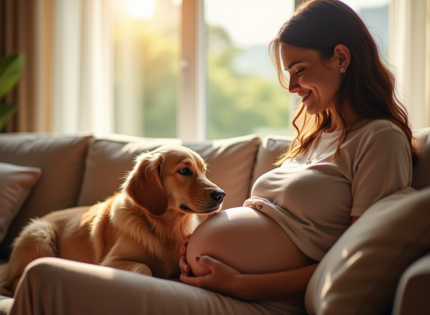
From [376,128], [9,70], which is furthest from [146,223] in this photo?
[9,70]

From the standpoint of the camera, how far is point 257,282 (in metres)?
1.26

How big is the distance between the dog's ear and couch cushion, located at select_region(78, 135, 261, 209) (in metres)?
0.50

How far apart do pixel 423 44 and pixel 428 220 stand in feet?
6.30

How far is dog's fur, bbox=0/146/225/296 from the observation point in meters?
1.64

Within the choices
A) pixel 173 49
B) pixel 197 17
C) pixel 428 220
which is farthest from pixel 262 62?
pixel 428 220

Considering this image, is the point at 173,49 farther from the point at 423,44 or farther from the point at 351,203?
the point at 351,203

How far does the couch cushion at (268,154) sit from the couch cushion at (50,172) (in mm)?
1091

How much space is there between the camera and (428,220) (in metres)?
0.98

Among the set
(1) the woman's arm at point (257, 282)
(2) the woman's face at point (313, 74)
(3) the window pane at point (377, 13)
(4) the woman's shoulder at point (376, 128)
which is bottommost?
(1) the woman's arm at point (257, 282)

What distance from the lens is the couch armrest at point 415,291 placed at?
2.94 ft

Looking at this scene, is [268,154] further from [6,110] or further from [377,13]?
[6,110]

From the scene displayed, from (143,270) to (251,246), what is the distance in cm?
46

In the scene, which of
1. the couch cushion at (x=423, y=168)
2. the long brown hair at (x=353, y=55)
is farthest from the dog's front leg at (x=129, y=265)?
the couch cushion at (x=423, y=168)

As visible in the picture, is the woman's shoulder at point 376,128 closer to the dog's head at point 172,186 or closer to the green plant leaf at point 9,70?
the dog's head at point 172,186
